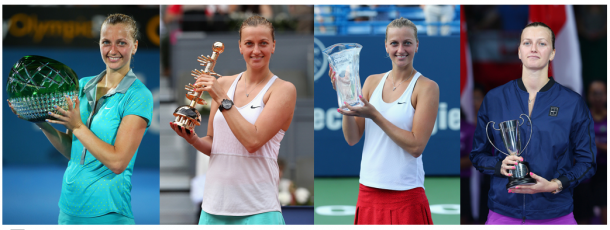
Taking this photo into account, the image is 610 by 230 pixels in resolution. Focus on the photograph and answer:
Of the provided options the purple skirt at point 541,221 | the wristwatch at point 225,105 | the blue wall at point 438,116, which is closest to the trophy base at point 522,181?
the purple skirt at point 541,221

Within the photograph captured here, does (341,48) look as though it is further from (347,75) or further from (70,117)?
(70,117)

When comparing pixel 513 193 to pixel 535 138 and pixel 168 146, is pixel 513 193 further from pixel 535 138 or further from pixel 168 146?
pixel 168 146

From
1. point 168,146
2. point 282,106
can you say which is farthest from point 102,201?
point 168,146

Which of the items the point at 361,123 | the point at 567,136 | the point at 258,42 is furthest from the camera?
the point at 361,123

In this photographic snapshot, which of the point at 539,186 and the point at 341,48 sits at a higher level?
the point at 341,48

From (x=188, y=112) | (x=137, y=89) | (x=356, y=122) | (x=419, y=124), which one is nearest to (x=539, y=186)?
(x=419, y=124)

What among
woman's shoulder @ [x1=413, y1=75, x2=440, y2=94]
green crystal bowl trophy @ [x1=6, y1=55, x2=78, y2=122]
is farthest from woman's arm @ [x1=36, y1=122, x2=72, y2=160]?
woman's shoulder @ [x1=413, y1=75, x2=440, y2=94]

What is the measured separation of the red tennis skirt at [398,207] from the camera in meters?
2.92

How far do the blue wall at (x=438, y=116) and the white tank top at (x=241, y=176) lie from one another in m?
1.42

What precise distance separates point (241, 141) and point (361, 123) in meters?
0.94

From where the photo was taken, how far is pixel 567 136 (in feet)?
9.59

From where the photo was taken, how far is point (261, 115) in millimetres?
2596

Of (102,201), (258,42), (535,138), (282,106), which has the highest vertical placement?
(258,42)

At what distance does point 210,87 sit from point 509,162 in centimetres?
176
